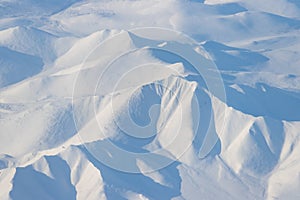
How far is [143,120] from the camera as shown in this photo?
46.3m

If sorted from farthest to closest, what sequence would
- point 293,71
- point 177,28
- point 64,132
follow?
point 177,28 < point 293,71 < point 64,132

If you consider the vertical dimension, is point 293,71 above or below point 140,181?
below

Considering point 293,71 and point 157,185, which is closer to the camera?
point 157,185

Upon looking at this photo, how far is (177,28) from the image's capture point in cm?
7769

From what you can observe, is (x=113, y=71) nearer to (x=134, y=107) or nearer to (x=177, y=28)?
(x=134, y=107)

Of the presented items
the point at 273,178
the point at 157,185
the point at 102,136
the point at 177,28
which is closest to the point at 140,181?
the point at 157,185

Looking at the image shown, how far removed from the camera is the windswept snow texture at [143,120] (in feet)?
135

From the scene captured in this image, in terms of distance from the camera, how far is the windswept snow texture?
41219 mm

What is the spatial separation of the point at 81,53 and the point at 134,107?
22267 mm

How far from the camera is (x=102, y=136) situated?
4491 centimetres

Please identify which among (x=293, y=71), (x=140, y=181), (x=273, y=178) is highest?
(x=140, y=181)

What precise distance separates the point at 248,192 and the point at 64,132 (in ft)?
48.5

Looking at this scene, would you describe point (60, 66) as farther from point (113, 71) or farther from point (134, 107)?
point (134, 107)

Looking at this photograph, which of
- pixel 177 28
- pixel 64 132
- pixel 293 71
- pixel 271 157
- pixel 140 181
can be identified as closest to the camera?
pixel 140 181
